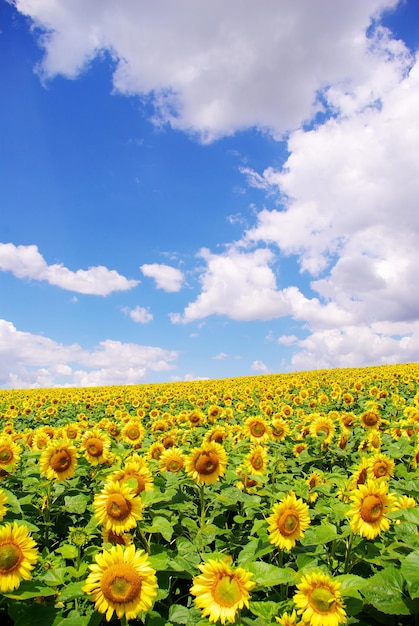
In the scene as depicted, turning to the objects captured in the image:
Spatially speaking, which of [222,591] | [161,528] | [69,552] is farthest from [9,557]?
[222,591]

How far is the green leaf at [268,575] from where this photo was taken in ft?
8.61

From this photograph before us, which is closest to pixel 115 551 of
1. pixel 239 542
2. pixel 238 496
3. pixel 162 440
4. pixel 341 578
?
pixel 341 578

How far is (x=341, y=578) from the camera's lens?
8.69ft

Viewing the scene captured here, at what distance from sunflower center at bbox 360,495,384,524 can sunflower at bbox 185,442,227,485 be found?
5.13 feet

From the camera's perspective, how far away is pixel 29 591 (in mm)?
2721

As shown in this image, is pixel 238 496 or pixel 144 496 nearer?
pixel 144 496

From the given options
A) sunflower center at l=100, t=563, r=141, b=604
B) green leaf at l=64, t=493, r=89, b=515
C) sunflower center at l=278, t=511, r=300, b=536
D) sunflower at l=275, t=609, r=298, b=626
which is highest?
sunflower center at l=278, t=511, r=300, b=536

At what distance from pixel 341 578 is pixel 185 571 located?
113cm

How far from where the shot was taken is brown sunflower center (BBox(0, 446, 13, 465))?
17.4ft

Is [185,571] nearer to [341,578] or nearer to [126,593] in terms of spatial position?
[126,593]

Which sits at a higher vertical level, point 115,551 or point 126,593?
point 115,551

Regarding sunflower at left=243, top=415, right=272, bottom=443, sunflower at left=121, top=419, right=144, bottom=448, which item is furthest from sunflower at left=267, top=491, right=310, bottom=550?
sunflower at left=121, top=419, right=144, bottom=448

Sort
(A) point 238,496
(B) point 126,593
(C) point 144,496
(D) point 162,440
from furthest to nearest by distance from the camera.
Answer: (D) point 162,440 → (A) point 238,496 → (C) point 144,496 → (B) point 126,593

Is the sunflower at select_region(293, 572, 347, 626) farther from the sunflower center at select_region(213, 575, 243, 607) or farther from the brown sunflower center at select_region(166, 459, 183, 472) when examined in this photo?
the brown sunflower center at select_region(166, 459, 183, 472)
